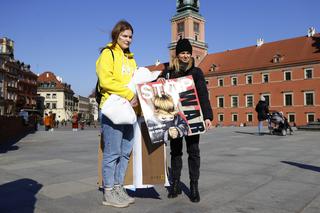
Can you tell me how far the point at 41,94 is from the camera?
318 feet

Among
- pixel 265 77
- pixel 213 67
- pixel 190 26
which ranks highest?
pixel 190 26

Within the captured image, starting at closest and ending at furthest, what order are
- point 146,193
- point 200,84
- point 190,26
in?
point 200,84, point 146,193, point 190,26

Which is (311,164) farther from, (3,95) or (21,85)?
(21,85)

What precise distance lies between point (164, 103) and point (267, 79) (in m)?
51.6

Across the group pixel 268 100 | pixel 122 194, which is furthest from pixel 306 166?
pixel 268 100

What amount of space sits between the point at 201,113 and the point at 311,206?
1.64 m

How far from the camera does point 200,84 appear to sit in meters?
3.94

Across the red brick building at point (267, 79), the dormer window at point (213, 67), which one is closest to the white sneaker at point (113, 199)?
the red brick building at point (267, 79)

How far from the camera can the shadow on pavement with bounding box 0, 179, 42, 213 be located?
3.34 meters

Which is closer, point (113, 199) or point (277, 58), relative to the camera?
point (113, 199)

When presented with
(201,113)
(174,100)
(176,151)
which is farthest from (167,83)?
(176,151)

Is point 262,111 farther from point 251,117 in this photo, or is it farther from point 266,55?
point 266,55

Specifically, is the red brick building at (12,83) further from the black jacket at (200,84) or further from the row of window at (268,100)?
the black jacket at (200,84)

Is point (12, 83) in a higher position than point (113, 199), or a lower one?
higher
